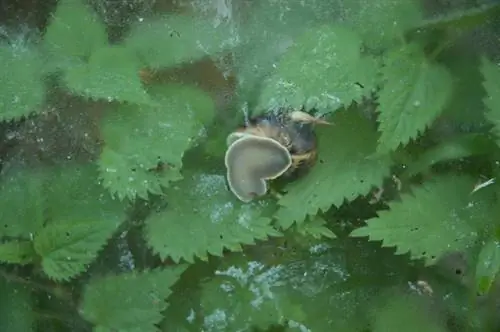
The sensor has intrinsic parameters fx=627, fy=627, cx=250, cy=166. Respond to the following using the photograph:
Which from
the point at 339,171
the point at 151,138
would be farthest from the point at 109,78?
the point at 339,171

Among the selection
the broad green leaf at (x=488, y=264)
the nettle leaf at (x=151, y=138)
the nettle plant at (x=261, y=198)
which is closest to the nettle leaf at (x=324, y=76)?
the nettle plant at (x=261, y=198)

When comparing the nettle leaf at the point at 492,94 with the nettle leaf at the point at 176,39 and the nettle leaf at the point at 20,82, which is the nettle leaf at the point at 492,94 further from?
the nettle leaf at the point at 20,82

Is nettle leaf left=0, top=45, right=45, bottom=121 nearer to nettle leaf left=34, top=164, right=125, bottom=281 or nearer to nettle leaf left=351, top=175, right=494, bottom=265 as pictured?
nettle leaf left=34, top=164, right=125, bottom=281

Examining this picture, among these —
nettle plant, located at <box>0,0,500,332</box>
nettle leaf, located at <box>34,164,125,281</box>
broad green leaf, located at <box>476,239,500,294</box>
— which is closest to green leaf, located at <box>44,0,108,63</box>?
nettle plant, located at <box>0,0,500,332</box>

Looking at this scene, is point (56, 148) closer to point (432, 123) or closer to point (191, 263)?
point (191, 263)

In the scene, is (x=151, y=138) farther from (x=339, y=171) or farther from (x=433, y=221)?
(x=433, y=221)

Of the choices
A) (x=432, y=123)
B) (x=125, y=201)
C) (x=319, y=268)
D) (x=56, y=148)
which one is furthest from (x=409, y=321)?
(x=56, y=148)
